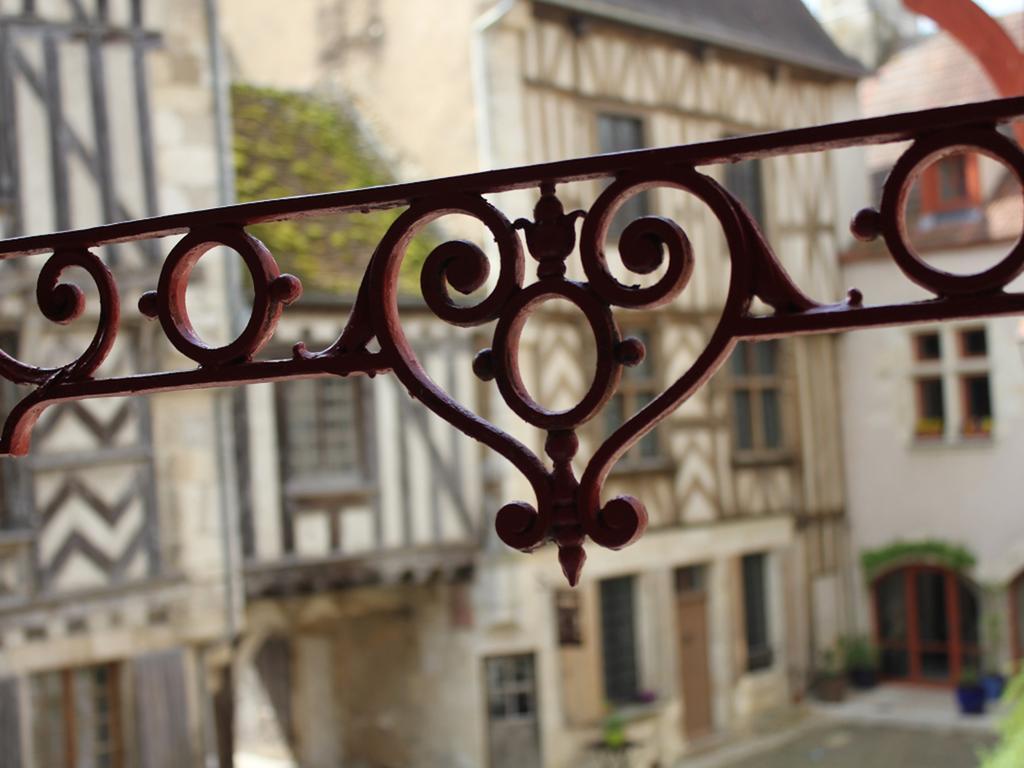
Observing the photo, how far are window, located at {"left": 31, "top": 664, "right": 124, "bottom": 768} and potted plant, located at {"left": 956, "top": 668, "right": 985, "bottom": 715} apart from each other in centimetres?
701

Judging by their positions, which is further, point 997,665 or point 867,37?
point 867,37

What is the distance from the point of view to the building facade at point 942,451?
37.7ft

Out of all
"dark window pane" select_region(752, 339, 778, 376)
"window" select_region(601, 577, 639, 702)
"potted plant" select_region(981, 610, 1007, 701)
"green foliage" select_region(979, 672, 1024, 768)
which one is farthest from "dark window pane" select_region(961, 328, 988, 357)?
"green foliage" select_region(979, 672, 1024, 768)

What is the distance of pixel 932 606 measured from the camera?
39.3ft

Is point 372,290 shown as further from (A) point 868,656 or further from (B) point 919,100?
(B) point 919,100

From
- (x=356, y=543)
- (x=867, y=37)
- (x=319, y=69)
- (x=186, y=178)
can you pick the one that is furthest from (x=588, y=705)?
(x=867, y=37)

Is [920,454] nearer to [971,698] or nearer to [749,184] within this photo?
[971,698]

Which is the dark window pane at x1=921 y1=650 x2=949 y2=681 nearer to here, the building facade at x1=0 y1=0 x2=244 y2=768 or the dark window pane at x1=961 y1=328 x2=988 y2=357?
the dark window pane at x1=961 y1=328 x2=988 y2=357

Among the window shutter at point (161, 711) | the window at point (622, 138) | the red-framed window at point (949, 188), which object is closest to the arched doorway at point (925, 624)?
the red-framed window at point (949, 188)

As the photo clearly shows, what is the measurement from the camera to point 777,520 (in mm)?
11547

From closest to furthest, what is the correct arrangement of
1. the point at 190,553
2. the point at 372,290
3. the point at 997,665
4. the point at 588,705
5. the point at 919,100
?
the point at 372,290
the point at 190,553
the point at 588,705
the point at 997,665
the point at 919,100

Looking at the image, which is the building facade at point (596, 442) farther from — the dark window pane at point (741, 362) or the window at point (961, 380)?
the window at point (961, 380)

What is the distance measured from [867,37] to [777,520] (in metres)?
6.05

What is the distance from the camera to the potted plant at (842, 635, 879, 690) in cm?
1197
